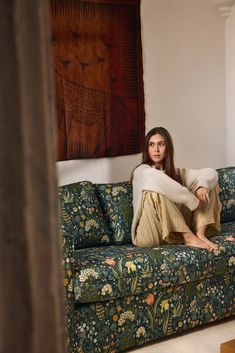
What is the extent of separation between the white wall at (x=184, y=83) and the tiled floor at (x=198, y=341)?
1.30 metres

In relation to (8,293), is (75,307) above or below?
below

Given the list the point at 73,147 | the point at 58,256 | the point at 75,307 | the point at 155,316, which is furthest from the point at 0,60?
the point at 73,147

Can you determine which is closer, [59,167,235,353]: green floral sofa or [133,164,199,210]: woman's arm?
[59,167,235,353]: green floral sofa

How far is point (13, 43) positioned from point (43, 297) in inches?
12.5

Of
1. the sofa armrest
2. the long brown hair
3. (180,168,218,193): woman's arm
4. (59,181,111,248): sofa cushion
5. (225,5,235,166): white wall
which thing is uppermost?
(225,5,235,166): white wall

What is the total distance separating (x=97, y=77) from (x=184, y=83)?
2.71ft

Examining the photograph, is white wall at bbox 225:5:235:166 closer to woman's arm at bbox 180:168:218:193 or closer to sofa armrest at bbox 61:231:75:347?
woman's arm at bbox 180:168:218:193

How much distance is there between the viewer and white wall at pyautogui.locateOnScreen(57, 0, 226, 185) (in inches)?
186

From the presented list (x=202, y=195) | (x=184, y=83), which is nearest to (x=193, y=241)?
(x=202, y=195)

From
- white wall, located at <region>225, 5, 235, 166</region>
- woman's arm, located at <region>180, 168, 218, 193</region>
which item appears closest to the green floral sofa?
woman's arm, located at <region>180, 168, 218, 193</region>

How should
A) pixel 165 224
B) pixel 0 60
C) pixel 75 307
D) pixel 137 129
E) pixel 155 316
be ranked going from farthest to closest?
pixel 137 129 → pixel 165 224 → pixel 155 316 → pixel 75 307 → pixel 0 60

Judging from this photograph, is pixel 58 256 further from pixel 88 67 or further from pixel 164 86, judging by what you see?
pixel 164 86

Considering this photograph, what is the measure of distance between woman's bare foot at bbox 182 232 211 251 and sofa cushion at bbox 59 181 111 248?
473 millimetres

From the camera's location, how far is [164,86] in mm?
4871
